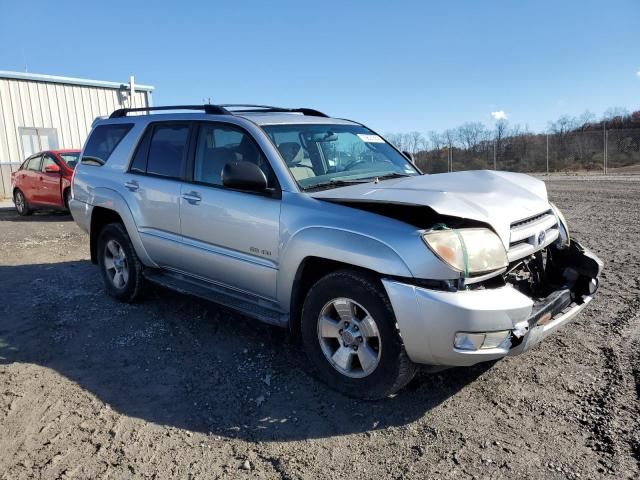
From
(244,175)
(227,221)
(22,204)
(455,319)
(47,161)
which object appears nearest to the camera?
(455,319)

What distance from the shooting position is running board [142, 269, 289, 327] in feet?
12.1

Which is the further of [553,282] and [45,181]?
[45,181]

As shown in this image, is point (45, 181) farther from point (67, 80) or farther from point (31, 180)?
point (67, 80)

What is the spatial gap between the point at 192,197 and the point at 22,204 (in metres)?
11.0

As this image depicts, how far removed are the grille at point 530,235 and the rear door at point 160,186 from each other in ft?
9.09

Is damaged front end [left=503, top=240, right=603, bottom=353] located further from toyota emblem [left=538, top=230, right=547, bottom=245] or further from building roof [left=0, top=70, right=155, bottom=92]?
building roof [left=0, top=70, right=155, bottom=92]

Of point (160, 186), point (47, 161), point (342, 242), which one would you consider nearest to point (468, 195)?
point (342, 242)

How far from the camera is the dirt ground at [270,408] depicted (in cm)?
266

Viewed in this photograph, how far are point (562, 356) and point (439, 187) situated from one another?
159 cm

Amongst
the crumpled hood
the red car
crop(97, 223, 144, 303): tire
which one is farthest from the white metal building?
the crumpled hood

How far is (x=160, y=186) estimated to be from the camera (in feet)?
15.2

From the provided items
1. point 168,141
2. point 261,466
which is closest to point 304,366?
point 261,466

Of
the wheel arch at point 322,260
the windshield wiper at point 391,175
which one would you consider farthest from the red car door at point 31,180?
the wheel arch at point 322,260

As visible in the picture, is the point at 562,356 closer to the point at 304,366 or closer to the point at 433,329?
the point at 433,329
